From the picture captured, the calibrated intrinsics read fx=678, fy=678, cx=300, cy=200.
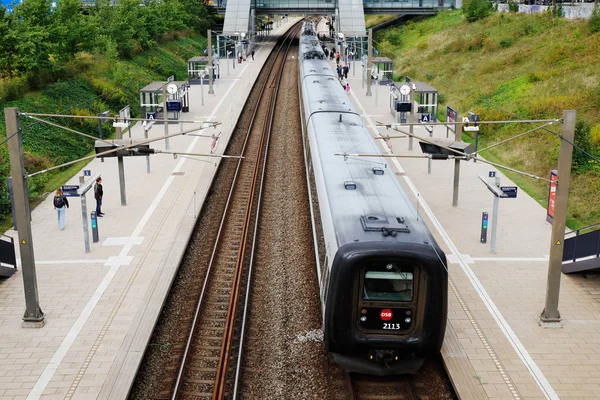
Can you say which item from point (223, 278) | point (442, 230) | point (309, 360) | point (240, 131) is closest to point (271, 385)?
point (309, 360)

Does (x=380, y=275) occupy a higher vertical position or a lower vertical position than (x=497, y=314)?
higher

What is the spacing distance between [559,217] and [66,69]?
31.2 m

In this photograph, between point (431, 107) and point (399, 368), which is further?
point (431, 107)

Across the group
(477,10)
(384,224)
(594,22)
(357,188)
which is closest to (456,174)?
(357,188)

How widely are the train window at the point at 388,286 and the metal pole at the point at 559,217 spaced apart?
4143 mm

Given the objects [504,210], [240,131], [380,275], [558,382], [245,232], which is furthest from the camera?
[240,131]

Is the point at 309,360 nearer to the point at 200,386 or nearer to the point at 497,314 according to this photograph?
the point at 200,386

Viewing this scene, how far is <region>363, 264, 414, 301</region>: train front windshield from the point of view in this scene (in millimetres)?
11406

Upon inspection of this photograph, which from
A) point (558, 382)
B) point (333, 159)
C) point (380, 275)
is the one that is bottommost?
point (558, 382)

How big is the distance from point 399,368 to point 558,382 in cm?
294

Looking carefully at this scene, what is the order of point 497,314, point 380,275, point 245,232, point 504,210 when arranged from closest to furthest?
1. point 380,275
2. point 497,314
3. point 245,232
4. point 504,210

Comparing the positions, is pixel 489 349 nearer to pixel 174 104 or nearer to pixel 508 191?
pixel 508 191

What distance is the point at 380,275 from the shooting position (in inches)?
450

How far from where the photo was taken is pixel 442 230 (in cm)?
1995
